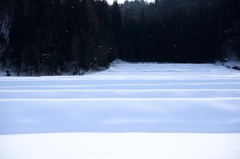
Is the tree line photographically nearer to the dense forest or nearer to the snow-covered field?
the dense forest

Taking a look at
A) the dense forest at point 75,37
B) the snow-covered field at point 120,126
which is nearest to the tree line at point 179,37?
the dense forest at point 75,37

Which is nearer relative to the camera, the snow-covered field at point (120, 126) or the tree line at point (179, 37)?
the snow-covered field at point (120, 126)

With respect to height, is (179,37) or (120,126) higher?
(179,37)

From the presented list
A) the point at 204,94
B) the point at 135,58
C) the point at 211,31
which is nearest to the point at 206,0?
the point at 211,31

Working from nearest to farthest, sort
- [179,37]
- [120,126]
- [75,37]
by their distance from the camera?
[120,126], [75,37], [179,37]

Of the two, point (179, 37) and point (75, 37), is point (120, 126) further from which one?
point (179, 37)

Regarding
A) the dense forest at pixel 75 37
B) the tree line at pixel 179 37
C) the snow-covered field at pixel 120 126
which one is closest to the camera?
the snow-covered field at pixel 120 126

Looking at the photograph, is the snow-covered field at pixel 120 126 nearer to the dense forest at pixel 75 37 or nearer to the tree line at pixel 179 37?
the dense forest at pixel 75 37

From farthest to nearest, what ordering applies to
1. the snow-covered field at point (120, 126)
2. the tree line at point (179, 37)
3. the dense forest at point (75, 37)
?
the tree line at point (179, 37)
the dense forest at point (75, 37)
the snow-covered field at point (120, 126)

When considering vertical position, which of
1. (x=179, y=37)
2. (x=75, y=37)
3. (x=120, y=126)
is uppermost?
(x=179, y=37)

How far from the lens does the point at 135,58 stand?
4319cm

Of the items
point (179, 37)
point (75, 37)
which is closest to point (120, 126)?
point (75, 37)
